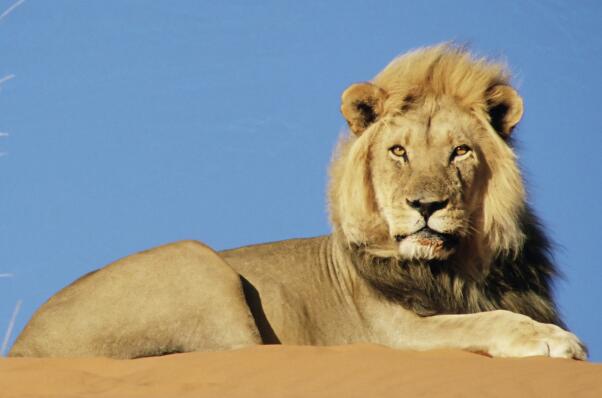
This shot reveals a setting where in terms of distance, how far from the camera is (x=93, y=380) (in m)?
5.61

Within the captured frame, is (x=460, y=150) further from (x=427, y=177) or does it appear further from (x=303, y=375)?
(x=303, y=375)

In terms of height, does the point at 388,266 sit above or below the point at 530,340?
above

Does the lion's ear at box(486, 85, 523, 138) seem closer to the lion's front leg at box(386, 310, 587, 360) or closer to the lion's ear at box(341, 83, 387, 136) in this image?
the lion's ear at box(341, 83, 387, 136)

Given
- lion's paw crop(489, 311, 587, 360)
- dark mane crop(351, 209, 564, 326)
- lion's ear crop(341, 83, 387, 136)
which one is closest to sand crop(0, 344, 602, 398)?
lion's paw crop(489, 311, 587, 360)

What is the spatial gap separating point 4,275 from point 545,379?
2354mm

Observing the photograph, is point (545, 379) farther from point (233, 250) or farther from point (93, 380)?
point (233, 250)

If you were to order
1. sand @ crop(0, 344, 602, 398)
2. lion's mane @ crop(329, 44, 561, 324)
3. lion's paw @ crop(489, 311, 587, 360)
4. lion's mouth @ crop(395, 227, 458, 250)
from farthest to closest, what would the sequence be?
lion's mane @ crop(329, 44, 561, 324) < lion's mouth @ crop(395, 227, 458, 250) < lion's paw @ crop(489, 311, 587, 360) < sand @ crop(0, 344, 602, 398)

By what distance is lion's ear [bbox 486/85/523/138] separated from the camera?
785 cm

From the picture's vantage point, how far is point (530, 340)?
670cm

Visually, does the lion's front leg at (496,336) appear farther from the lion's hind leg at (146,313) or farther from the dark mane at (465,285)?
the lion's hind leg at (146,313)

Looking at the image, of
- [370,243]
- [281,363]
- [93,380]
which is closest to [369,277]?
[370,243]

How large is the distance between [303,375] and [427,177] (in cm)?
204

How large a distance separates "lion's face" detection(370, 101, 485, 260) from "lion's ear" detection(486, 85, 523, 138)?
0.20 m

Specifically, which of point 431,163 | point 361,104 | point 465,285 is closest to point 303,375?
point 431,163
